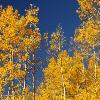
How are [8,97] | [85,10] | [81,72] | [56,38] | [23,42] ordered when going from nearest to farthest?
1. [85,10]
2. [8,97]
3. [23,42]
4. [56,38]
5. [81,72]

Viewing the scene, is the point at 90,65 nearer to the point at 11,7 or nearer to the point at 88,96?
the point at 88,96

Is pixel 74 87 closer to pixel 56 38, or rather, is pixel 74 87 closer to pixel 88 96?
pixel 56 38

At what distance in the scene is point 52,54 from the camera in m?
35.7

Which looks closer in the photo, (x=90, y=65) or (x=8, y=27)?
(x=8, y=27)

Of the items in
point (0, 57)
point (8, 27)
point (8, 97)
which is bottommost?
point (8, 97)

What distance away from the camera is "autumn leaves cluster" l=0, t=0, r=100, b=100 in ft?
67.3

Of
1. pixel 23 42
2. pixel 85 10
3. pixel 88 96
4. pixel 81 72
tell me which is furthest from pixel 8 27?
pixel 81 72

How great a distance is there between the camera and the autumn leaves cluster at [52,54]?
20517 mm

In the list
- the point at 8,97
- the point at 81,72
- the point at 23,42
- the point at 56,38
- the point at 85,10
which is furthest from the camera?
the point at 81,72

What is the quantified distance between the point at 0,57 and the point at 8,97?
280 cm

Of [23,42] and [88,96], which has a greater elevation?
[23,42]

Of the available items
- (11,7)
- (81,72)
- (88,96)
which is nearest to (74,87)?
(81,72)

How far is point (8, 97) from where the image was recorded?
2655 cm

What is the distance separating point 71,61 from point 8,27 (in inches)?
456
